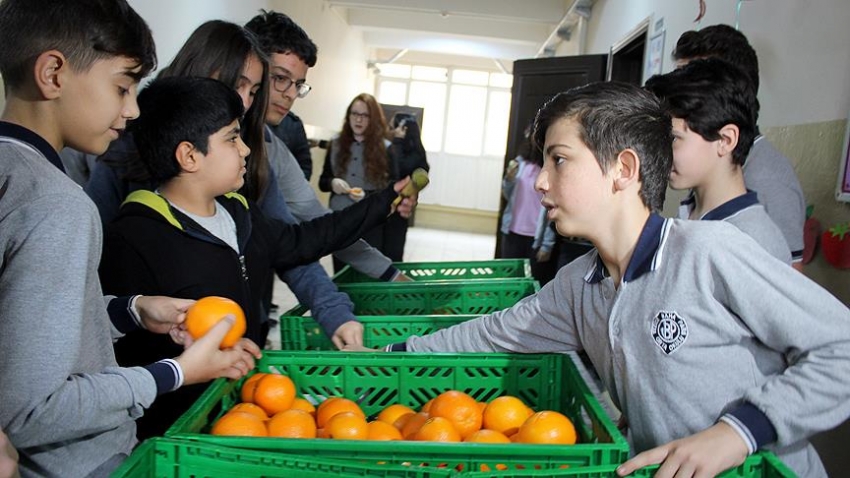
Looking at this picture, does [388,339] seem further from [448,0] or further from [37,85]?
[448,0]

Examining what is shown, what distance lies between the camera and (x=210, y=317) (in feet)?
3.93

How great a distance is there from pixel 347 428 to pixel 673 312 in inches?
22.5

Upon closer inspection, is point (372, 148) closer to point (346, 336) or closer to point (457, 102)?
point (346, 336)

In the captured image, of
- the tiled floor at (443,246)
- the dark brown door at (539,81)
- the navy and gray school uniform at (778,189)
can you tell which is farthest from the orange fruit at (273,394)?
the dark brown door at (539,81)

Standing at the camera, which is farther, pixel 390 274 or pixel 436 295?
pixel 390 274

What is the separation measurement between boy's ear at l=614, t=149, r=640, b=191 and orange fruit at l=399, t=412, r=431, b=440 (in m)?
0.54

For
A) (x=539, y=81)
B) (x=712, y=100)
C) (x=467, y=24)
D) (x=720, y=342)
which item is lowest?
(x=720, y=342)

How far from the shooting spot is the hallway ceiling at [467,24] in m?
8.30

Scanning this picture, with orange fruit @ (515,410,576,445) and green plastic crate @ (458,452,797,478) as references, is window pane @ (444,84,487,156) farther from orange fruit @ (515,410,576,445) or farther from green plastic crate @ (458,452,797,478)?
green plastic crate @ (458,452,797,478)

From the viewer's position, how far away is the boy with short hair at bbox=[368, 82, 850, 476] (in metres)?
1.02

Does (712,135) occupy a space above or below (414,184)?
above

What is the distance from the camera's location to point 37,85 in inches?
39.6

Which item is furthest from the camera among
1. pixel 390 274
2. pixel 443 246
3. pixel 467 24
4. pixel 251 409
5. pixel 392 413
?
pixel 443 246

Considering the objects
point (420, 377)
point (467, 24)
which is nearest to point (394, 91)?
point (467, 24)
